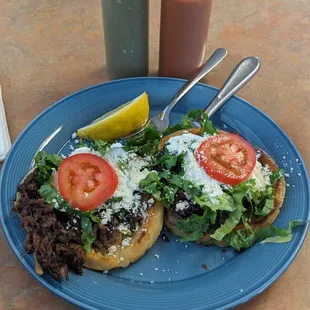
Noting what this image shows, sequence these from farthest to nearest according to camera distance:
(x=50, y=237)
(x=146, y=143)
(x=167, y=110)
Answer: (x=167, y=110) → (x=146, y=143) → (x=50, y=237)

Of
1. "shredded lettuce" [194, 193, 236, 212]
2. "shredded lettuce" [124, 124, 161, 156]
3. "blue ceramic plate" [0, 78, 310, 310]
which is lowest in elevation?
"blue ceramic plate" [0, 78, 310, 310]

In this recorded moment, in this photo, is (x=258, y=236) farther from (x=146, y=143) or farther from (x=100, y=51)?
(x=100, y=51)

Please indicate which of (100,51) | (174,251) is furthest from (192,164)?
(100,51)

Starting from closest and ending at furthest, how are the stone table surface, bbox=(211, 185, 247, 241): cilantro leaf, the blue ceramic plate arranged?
the blue ceramic plate → bbox=(211, 185, 247, 241): cilantro leaf → the stone table surface

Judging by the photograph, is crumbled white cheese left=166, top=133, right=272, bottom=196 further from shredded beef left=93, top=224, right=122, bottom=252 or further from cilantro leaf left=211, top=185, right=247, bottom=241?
shredded beef left=93, top=224, right=122, bottom=252

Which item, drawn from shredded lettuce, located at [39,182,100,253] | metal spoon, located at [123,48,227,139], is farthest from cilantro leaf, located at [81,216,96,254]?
metal spoon, located at [123,48,227,139]

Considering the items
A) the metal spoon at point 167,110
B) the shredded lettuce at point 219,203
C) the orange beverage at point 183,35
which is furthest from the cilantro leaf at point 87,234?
the orange beverage at point 183,35

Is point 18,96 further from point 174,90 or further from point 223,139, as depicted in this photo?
point 223,139

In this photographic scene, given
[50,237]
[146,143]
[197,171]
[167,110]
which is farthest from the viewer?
[167,110]
